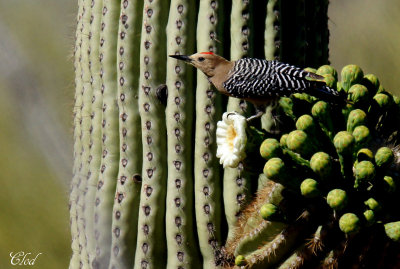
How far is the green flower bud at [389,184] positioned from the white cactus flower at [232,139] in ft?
1.28

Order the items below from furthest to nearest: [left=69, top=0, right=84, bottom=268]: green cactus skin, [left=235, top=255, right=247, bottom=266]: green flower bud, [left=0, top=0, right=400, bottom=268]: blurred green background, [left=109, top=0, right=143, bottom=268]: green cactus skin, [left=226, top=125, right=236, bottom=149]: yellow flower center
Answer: [left=0, top=0, right=400, bottom=268]: blurred green background < [left=69, top=0, right=84, bottom=268]: green cactus skin < [left=109, top=0, right=143, bottom=268]: green cactus skin < [left=235, top=255, right=247, bottom=266]: green flower bud < [left=226, top=125, right=236, bottom=149]: yellow flower center

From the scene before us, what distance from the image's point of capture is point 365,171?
6.54 feet

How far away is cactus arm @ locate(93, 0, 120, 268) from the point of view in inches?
104

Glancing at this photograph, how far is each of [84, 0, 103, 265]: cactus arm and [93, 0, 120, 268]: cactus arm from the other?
0.04 m

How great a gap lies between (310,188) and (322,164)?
72mm

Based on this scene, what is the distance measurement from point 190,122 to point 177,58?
0.21 m

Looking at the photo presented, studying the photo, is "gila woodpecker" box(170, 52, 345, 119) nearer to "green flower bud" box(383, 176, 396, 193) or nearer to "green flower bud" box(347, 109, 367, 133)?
"green flower bud" box(347, 109, 367, 133)

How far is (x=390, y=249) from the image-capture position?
7.02 ft

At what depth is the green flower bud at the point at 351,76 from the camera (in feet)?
7.47

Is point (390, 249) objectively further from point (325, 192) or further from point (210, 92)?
point (210, 92)

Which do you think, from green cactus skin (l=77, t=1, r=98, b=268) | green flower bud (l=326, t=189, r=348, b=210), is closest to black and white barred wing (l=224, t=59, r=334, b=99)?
green flower bud (l=326, t=189, r=348, b=210)

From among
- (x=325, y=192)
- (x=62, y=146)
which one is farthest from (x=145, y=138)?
(x=62, y=146)

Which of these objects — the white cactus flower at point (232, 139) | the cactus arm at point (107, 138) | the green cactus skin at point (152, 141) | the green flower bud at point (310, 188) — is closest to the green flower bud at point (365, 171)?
the green flower bud at point (310, 188)

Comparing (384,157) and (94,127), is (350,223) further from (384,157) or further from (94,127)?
(94,127)
